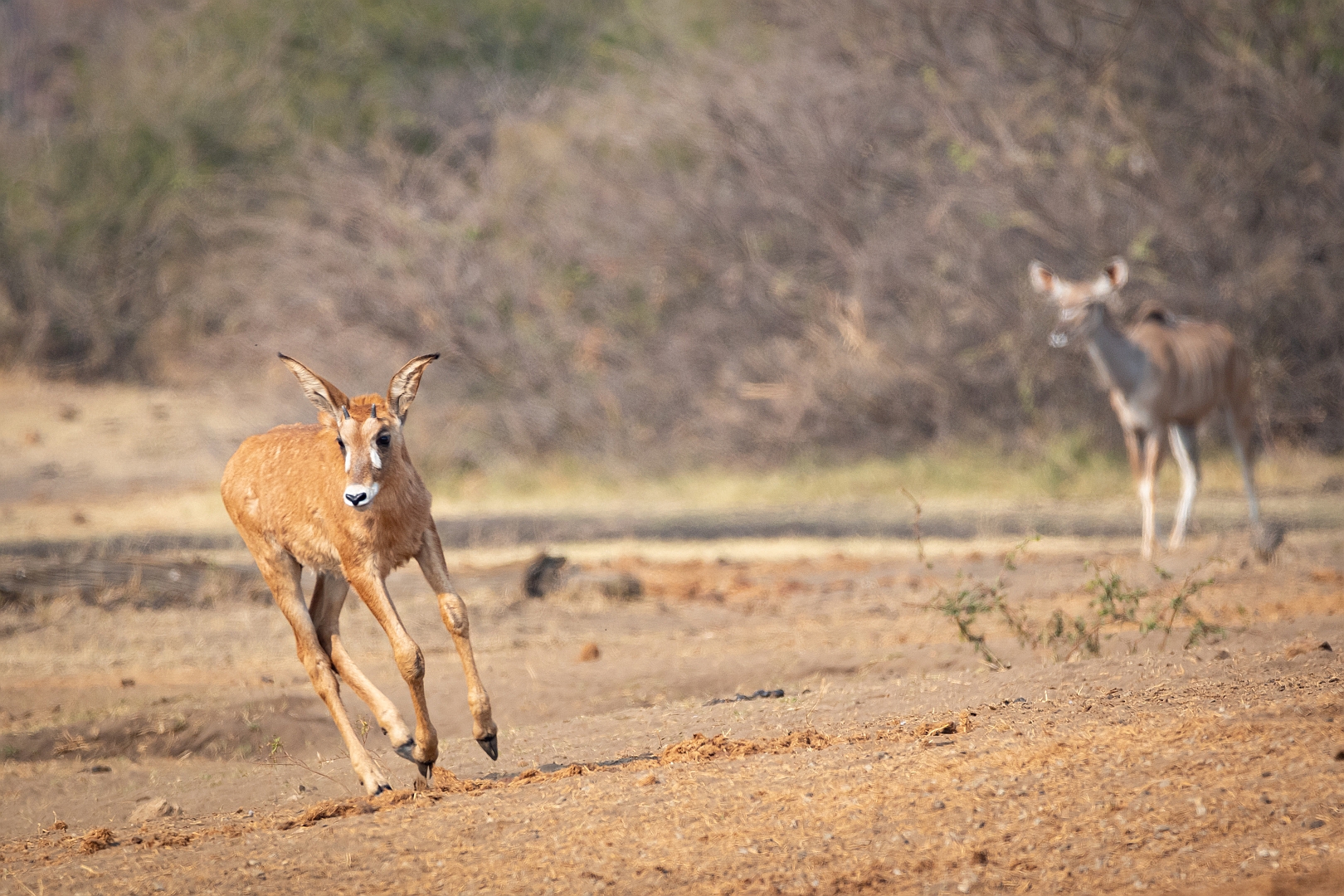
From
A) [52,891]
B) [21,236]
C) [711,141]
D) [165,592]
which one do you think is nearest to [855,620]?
[165,592]

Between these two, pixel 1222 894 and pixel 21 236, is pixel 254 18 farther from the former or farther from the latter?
pixel 1222 894

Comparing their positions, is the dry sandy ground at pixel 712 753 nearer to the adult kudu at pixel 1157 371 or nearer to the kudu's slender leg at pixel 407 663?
the kudu's slender leg at pixel 407 663

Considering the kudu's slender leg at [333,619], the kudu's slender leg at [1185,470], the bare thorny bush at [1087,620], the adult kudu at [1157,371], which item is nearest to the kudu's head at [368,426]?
the kudu's slender leg at [333,619]

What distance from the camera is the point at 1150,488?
12805 mm

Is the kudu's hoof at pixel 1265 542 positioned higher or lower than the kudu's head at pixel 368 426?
lower

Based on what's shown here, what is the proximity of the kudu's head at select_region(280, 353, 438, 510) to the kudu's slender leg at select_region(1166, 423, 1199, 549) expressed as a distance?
8431mm

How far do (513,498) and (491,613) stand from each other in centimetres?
783

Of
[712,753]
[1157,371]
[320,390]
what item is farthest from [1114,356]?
[320,390]

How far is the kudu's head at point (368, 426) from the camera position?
5.66m

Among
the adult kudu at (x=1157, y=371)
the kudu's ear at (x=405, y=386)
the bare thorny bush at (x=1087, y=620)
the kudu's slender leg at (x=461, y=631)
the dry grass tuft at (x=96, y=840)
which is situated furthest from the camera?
the adult kudu at (x=1157, y=371)

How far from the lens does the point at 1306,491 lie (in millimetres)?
16281

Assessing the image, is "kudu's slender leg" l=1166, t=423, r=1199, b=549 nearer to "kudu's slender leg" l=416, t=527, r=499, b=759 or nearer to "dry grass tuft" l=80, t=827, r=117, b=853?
"kudu's slender leg" l=416, t=527, r=499, b=759

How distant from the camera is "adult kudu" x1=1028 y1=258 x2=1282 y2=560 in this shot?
13.6m

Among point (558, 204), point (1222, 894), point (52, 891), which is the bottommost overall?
point (52, 891)
